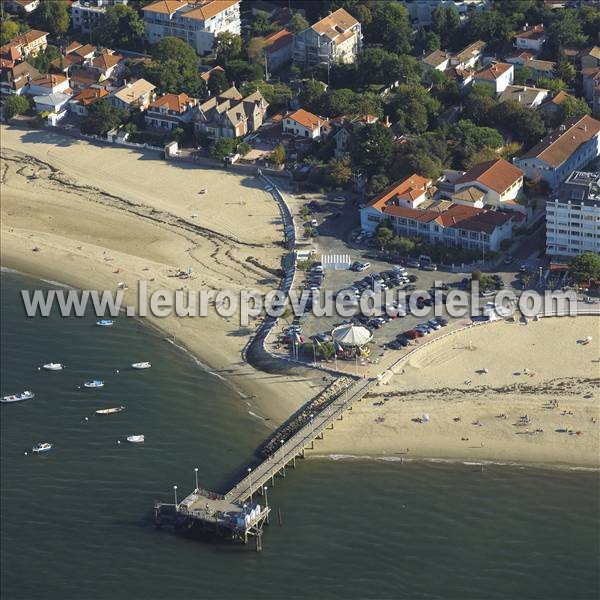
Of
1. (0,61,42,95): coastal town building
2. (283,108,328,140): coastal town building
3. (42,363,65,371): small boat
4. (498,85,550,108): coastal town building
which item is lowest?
(42,363,65,371): small boat

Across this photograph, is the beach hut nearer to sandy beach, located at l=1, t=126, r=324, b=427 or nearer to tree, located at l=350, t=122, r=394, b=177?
sandy beach, located at l=1, t=126, r=324, b=427

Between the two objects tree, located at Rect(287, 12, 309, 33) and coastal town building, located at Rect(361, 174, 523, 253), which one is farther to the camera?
tree, located at Rect(287, 12, 309, 33)

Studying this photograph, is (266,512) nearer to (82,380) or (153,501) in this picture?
(153,501)

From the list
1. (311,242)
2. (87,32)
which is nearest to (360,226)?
(311,242)

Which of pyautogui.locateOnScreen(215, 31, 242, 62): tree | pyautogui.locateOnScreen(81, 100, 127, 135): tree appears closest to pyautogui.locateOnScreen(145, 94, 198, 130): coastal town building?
pyautogui.locateOnScreen(81, 100, 127, 135): tree

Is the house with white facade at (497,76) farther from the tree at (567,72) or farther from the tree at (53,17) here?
the tree at (53,17)

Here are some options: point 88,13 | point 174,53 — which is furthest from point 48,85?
point 88,13
